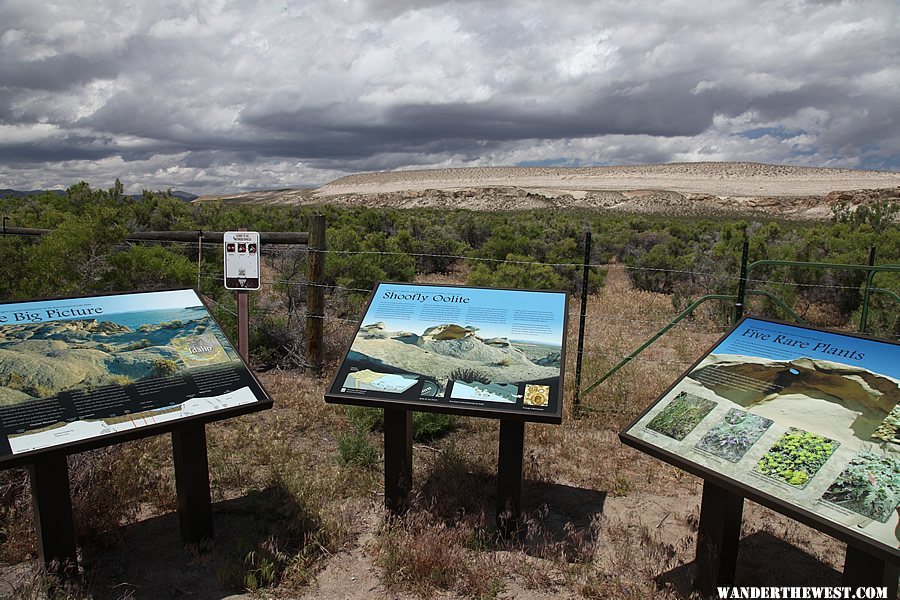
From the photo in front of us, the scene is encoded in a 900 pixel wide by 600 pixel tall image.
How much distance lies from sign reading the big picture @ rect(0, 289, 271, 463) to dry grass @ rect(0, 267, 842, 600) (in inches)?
34.1

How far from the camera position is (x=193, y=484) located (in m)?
3.99

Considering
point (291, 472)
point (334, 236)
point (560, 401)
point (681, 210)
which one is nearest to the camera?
point (560, 401)

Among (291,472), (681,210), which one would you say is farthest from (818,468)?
(681,210)

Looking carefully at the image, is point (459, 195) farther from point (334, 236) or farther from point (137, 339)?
point (137, 339)

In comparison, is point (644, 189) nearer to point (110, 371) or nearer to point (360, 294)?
point (360, 294)

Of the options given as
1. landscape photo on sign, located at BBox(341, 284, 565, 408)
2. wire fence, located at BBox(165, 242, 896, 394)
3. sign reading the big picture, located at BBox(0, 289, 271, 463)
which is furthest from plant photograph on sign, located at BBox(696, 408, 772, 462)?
wire fence, located at BBox(165, 242, 896, 394)

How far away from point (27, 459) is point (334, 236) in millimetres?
10777

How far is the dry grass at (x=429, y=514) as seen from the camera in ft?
12.1

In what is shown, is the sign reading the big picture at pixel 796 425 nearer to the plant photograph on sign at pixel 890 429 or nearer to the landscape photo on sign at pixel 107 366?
the plant photograph on sign at pixel 890 429

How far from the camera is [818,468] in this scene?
9.66 ft

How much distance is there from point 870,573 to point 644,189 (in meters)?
86.6

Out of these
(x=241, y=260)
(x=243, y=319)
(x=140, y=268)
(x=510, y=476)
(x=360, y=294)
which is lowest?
(x=510, y=476)

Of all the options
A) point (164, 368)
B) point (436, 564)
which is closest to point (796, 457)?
point (436, 564)

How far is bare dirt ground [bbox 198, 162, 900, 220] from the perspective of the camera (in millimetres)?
60531
